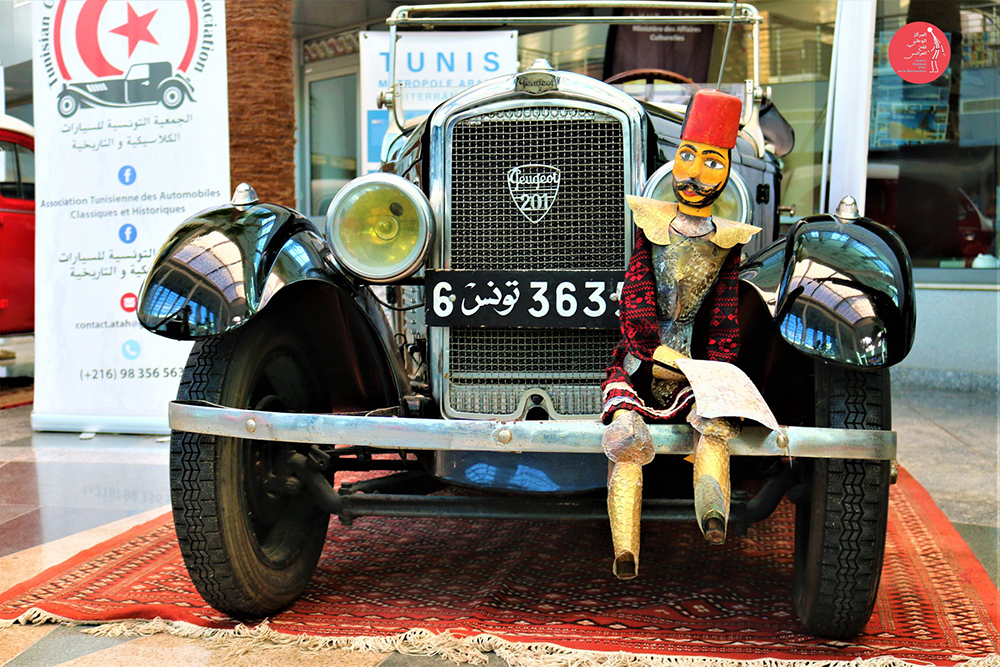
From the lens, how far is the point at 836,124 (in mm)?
3791

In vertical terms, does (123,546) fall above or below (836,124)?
below

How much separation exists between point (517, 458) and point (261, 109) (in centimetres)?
360

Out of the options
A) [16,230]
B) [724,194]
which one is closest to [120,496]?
[724,194]

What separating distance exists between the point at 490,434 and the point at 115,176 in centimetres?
371

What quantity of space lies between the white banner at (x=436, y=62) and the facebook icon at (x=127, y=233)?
5.29ft

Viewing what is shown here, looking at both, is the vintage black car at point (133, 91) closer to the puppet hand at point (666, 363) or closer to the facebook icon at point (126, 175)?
the facebook icon at point (126, 175)

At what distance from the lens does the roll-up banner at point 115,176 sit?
15.7 feet

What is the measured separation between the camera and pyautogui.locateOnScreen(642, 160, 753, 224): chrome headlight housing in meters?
2.37

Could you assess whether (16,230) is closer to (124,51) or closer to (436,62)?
(124,51)

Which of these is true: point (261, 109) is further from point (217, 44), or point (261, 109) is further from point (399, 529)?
point (399, 529)

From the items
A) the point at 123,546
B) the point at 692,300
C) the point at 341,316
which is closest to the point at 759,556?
the point at 692,300

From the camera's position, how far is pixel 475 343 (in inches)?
102

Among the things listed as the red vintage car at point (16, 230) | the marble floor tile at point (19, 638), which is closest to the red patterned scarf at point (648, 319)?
the marble floor tile at point (19, 638)

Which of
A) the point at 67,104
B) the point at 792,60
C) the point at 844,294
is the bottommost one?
the point at 844,294
